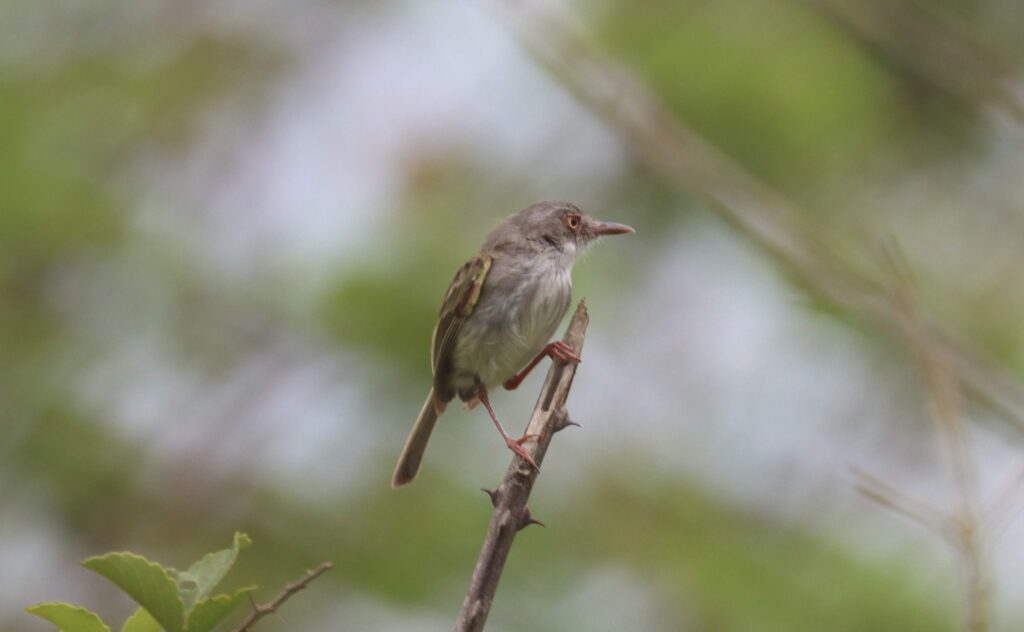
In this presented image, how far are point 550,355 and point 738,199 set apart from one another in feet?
3.42

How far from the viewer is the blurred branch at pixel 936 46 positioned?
4664 mm

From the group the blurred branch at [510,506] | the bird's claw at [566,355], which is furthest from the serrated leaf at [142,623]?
the bird's claw at [566,355]

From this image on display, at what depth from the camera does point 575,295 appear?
596 centimetres

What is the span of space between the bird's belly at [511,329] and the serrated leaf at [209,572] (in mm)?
2482

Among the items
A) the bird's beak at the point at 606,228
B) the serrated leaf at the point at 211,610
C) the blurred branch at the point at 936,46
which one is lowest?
the serrated leaf at the point at 211,610

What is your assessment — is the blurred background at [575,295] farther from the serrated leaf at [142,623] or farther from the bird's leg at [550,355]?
the serrated leaf at [142,623]

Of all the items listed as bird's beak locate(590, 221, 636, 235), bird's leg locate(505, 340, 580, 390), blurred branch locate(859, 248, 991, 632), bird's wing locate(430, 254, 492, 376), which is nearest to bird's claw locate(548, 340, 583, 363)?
bird's leg locate(505, 340, 580, 390)

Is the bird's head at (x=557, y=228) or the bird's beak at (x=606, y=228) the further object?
the bird's beak at (x=606, y=228)

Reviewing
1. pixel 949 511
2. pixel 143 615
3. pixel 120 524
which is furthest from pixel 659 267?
pixel 143 615

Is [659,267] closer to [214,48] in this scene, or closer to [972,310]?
[972,310]

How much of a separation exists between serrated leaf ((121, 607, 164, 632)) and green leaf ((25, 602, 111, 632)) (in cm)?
9

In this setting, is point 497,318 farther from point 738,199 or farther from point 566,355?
point 566,355

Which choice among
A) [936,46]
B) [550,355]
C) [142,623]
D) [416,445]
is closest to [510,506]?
[142,623]

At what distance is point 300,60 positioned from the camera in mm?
8406
